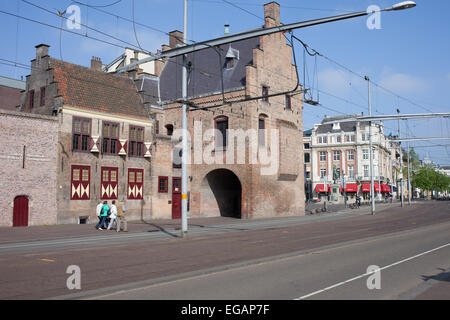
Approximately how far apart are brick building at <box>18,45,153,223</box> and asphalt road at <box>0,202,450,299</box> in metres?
11.3

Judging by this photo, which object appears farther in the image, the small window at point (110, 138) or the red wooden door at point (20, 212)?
the small window at point (110, 138)

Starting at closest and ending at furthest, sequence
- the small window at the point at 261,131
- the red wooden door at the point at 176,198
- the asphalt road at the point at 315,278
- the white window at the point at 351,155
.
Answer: the asphalt road at the point at 315,278
the red wooden door at the point at 176,198
the small window at the point at 261,131
the white window at the point at 351,155

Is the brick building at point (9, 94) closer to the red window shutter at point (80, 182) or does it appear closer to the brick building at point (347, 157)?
the red window shutter at point (80, 182)

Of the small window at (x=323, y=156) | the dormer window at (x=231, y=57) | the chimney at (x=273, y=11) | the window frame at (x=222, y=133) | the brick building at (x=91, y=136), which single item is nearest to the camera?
the brick building at (x=91, y=136)

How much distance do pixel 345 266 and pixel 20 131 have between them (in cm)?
2216

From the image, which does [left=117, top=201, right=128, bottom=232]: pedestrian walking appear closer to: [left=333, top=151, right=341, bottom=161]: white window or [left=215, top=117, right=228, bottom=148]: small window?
[left=215, top=117, right=228, bottom=148]: small window

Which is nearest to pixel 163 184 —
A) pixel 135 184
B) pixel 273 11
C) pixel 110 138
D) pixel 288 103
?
pixel 135 184

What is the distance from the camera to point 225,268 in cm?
1072

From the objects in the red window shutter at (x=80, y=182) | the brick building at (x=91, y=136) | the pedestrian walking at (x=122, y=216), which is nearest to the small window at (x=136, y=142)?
the brick building at (x=91, y=136)

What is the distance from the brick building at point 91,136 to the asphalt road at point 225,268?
37.2 feet

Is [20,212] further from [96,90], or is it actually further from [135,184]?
[96,90]

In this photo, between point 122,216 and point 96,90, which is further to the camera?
point 96,90

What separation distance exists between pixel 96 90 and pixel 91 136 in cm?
402

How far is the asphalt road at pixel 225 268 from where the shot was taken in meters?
7.96
